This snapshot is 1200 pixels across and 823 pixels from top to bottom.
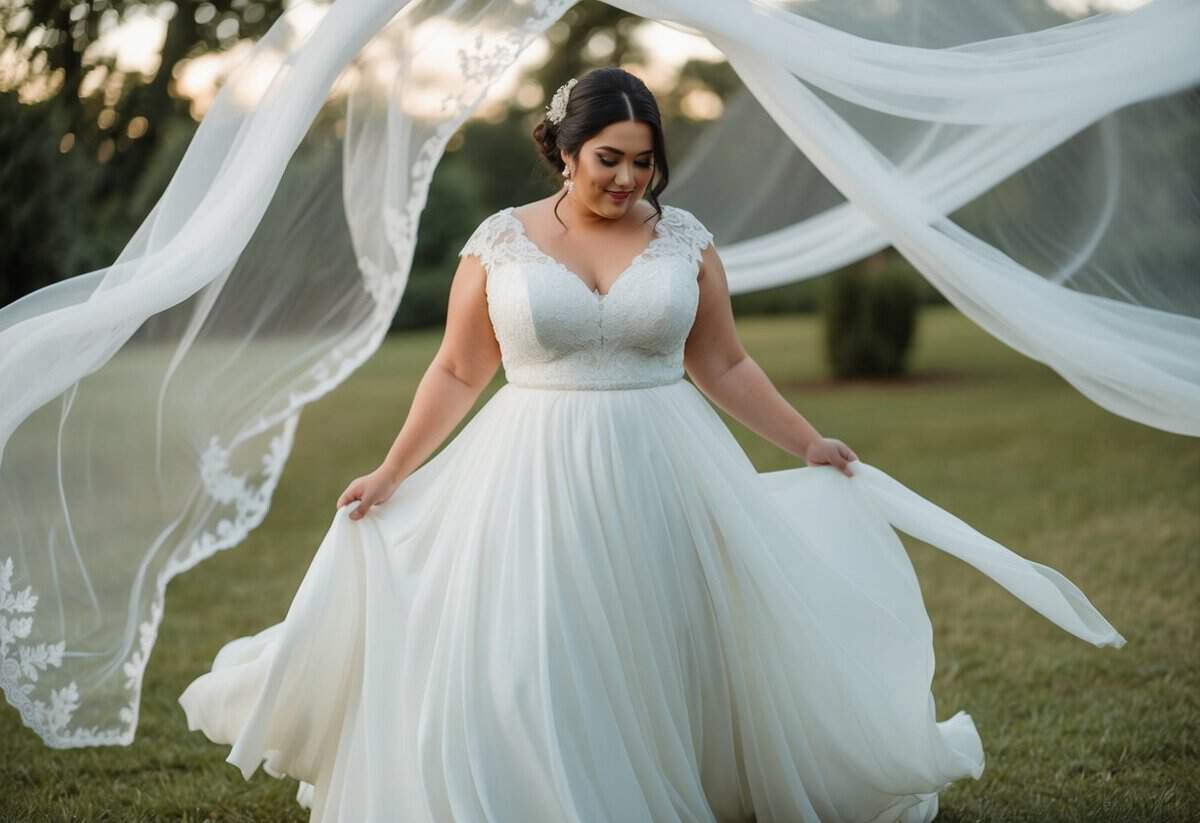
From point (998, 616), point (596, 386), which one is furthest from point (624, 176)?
point (998, 616)

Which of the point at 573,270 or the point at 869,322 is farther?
the point at 869,322

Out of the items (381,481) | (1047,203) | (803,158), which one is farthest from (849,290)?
(381,481)

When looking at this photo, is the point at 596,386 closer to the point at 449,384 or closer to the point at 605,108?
the point at 449,384

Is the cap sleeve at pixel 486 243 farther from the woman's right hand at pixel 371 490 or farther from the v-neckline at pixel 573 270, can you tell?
the woman's right hand at pixel 371 490

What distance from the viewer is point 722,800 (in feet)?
11.2

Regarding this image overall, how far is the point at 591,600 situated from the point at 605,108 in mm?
1230

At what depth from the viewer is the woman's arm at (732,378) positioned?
11.3 ft

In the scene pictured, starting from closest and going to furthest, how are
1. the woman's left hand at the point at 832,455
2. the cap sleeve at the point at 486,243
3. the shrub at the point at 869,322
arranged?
1. the cap sleeve at the point at 486,243
2. the woman's left hand at the point at 832,455
3. the shrub at the point at 869,322

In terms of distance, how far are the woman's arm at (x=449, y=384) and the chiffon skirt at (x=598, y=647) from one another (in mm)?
61

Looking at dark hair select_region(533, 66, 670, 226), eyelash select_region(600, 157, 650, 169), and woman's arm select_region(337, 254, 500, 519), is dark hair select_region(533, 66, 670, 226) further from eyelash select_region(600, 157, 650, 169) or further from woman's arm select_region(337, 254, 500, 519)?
woman's arm select_region(337, 254, 500, 519)

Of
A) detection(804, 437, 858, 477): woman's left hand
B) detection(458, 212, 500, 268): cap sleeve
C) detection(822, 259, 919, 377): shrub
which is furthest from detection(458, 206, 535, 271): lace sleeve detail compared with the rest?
detection(822, 259, 919, 377): shrub

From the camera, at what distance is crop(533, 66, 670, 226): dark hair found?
3.13m

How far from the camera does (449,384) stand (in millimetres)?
3367

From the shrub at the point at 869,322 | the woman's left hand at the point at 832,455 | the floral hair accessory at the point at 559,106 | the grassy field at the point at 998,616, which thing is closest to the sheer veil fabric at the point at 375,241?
the floral hair accessory at the point at 559,106
